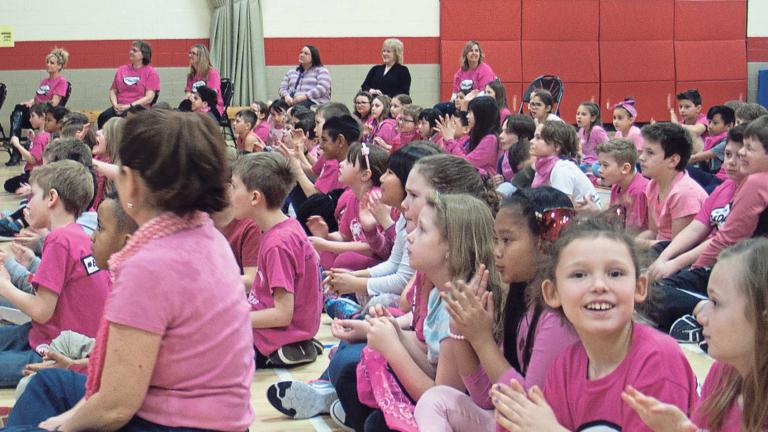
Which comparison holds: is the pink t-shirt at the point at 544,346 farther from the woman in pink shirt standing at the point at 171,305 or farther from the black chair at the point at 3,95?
the black chair at the point at 3,95

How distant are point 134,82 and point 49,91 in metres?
1.28

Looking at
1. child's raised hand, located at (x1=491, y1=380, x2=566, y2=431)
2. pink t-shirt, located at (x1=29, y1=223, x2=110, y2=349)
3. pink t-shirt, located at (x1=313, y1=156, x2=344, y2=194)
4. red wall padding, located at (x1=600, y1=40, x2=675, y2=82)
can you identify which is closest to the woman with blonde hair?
red wall padding, located at (x1=600, y1=40, x2=675, y2=82)

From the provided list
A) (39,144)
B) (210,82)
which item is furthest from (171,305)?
(210,82)

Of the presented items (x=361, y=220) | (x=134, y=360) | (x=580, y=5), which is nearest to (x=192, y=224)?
(x=134, y=360)

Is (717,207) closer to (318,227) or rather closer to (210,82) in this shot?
(318,227)

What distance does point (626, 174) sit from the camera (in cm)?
556

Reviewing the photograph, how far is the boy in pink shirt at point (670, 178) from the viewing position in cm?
500

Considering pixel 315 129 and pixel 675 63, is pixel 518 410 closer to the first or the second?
pixel 315 129

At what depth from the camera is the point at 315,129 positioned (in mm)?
7410

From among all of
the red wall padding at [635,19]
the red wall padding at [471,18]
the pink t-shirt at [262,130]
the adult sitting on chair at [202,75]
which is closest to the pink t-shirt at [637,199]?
the pink t-shirt at [262,130]

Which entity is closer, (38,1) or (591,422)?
(591,422)

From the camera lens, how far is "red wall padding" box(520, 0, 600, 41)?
44.7 feet

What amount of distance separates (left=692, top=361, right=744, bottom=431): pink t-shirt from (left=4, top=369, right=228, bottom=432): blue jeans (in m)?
1.45

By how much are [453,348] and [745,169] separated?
2.42 metres
